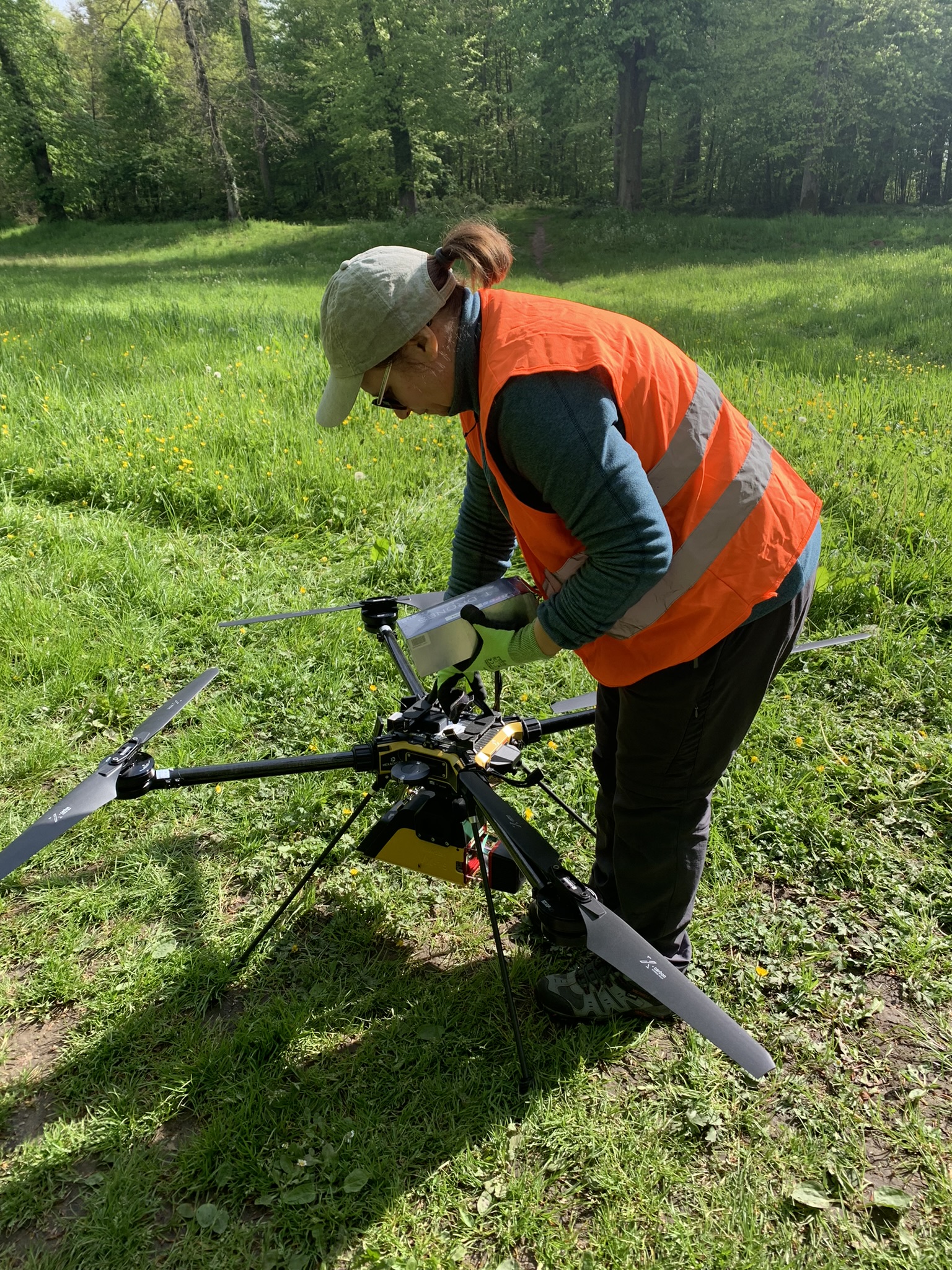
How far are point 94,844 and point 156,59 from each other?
150 ft

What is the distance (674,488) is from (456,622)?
0.58 meters

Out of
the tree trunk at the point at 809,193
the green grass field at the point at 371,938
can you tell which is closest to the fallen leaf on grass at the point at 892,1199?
the green grass field at the point at 371,938

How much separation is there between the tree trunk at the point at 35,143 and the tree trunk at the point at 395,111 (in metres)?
13.6

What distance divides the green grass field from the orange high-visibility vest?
4.30 feet

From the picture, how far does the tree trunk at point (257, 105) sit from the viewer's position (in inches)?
1017

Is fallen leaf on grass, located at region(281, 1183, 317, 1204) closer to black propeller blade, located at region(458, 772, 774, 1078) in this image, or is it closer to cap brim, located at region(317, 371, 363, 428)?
black propeller blade, located at region(458, 772, 774, 1078)

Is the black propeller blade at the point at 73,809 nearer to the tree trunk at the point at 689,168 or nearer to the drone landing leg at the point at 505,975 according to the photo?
the drone landing leg at the point at 505,975

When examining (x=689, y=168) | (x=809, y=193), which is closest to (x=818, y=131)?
(x=809, y=193)

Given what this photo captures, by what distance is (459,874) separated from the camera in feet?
7.52

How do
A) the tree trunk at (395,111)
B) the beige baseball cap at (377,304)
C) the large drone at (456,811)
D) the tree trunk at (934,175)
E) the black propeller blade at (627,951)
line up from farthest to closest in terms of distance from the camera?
the tree trunk at (934,175)
the tree trunk at (395,111)
the beige baseball cap at (377,304)
the large drone at (456,811)
the black propeller blade at (627,951)

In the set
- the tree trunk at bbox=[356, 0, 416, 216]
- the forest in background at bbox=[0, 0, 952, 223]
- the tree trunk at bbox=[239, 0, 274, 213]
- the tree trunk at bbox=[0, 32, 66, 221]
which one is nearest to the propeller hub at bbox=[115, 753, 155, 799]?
the forest in background at bbox=[0, 0, 952, 223]

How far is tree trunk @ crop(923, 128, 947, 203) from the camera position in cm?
2933

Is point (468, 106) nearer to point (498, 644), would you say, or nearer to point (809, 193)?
point (809, 193)

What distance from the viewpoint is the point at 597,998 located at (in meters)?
2.33
